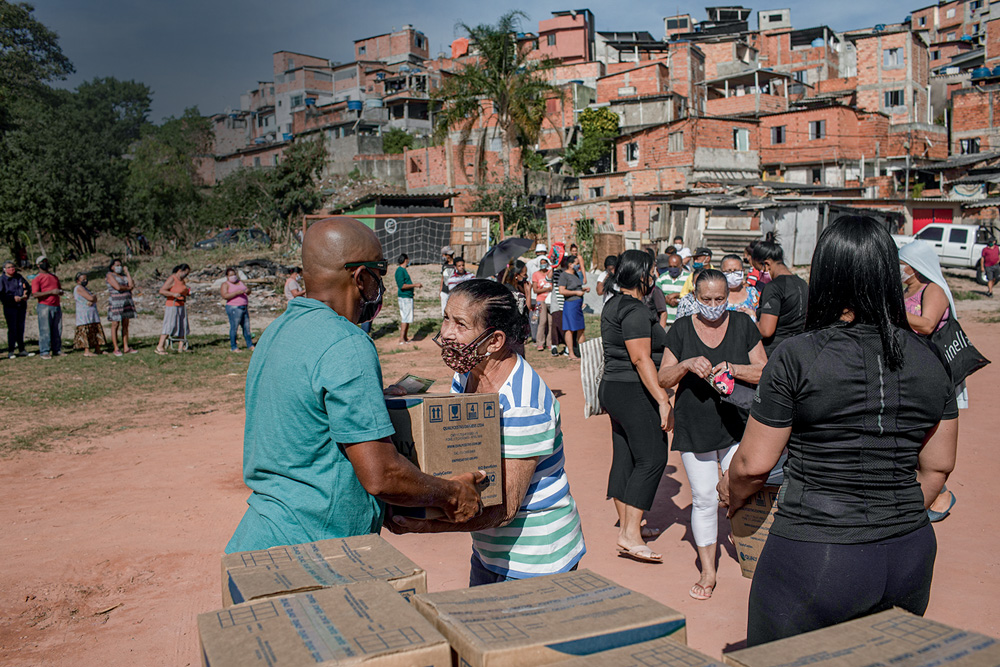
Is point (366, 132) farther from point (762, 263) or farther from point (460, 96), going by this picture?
point (762, 263)

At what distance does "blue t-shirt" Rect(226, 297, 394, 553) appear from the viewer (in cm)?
204

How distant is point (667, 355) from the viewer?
14.8 feet

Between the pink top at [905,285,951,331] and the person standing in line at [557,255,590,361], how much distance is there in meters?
7.81

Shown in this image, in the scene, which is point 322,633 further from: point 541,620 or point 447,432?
point 447,432

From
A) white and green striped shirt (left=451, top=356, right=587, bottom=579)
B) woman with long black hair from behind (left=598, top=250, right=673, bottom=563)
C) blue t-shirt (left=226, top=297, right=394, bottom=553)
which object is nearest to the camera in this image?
blue t-shirt (left=226, top=297, right=394, bottom=553)

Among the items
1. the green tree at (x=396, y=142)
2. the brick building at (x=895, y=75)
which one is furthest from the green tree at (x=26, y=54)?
the brick building at (x=895, y=75)

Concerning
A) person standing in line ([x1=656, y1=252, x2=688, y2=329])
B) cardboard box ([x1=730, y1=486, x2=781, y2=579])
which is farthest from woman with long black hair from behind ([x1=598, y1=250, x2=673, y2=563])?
person standing in line ([x1=656, y1=252, x2=688, y2=329])

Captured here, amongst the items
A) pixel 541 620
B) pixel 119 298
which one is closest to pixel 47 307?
pixel 119 298

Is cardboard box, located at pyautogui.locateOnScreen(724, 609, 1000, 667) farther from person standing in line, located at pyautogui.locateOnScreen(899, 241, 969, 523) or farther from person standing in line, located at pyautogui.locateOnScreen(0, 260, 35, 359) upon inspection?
person standing in line, located at pyautogui.locateOnScreen(0, 260, 35, 359)

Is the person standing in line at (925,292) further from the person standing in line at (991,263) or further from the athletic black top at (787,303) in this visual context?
the person standing in line at (991,263)

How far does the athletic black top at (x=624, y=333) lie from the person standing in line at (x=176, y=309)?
1186 centimetres

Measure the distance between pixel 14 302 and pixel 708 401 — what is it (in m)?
14.6

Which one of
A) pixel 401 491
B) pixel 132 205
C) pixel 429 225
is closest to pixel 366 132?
pixel 132 205

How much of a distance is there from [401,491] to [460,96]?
107 ft
